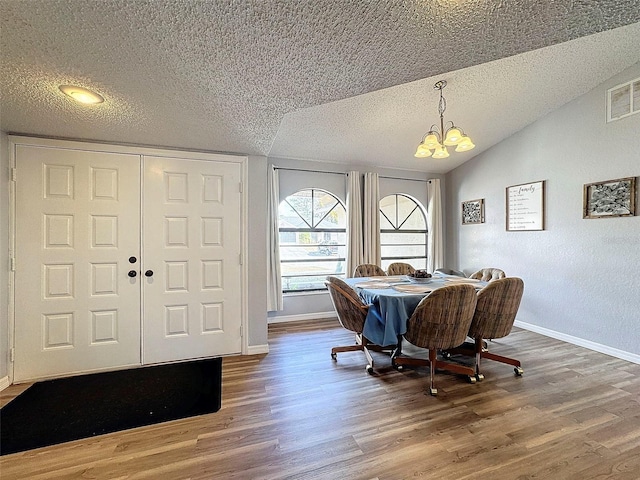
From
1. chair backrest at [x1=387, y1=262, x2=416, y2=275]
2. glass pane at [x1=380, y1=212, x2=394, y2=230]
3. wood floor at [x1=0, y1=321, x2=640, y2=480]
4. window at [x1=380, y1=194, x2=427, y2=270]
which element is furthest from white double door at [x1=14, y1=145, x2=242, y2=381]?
window at [x1=380, y1=194, x2=427, y2=270]

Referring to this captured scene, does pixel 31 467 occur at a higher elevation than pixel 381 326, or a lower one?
lower

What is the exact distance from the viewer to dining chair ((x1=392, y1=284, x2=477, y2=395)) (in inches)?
86.4

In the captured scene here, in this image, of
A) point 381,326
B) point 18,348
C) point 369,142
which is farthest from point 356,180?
point 18,348

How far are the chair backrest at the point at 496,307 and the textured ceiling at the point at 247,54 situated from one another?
179 centimetres

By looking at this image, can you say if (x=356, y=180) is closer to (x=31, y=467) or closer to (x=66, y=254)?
(x=66, y=254)

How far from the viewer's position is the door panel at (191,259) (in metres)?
2.78

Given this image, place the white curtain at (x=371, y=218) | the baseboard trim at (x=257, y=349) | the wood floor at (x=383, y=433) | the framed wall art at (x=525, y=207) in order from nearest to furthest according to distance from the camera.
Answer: the wood floor at (x=383, y=433)
the baseboard trim at (x=257, y=349)
the framed wall art at (x=525, y=207)
the white curtain at (x=371, y=218)

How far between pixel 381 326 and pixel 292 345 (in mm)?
1309

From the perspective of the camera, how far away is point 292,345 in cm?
333

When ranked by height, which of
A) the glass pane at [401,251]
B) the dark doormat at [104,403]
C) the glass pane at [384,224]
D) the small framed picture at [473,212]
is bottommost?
the dark doormat at [104,403]

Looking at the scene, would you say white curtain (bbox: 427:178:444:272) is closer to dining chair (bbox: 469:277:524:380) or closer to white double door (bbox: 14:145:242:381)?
dining chair (bbox: 469:277:524:380)

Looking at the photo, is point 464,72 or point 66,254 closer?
point 66,254

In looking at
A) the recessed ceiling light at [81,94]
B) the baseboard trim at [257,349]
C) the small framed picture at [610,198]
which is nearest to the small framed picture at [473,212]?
the small framed picture at [610,198]

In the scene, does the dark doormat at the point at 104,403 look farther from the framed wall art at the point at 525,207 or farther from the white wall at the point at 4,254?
the framed wall art at the point at 525,207
